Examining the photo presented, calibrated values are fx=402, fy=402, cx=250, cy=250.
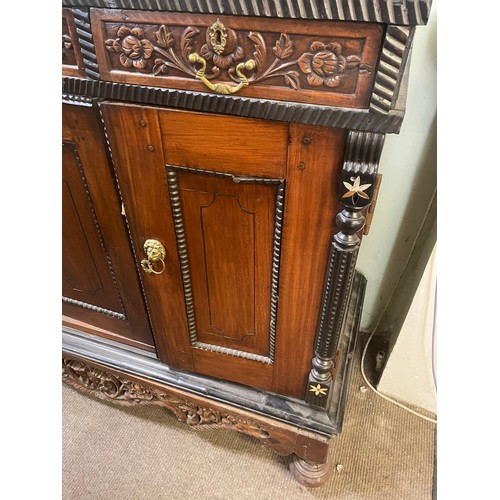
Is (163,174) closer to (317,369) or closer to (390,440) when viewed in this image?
(317,369)

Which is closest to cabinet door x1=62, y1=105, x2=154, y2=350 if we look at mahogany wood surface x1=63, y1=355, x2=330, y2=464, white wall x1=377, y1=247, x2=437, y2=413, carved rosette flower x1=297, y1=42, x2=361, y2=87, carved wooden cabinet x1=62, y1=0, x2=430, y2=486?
carved wooden cabinet x1=62, y1=0, x2=430, y2=486

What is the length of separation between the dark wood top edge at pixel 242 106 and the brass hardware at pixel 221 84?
11mm

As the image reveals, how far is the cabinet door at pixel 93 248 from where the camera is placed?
25.7 inches

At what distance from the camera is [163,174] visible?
2.02 ft

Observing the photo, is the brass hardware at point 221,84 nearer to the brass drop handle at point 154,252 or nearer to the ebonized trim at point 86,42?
the ebonized trim at point 86,42

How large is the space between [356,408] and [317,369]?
0.47 m

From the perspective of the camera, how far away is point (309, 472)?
940mm

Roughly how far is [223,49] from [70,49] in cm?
24

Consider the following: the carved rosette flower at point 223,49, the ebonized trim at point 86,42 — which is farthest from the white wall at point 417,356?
the ebonized trim at point 86,42

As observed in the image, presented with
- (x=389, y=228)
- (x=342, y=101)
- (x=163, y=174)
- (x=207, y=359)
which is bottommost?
(x=207, y=359)

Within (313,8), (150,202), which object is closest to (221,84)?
(313,8)

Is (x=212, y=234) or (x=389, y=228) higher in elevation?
(x=212, y=234)
